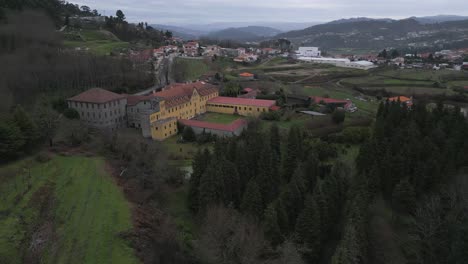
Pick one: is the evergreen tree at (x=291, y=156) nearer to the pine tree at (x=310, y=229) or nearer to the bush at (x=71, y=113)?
the pine tree at (x=310, y=229)

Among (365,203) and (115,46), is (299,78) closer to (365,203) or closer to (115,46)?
(115,46)

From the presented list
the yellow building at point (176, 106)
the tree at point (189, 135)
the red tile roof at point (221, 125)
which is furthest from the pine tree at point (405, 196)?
the yellow building at point (176, 106)

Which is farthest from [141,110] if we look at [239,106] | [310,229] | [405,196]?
[405,196]

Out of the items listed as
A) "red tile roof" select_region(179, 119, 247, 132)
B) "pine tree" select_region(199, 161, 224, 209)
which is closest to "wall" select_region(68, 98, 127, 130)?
"red tile roof" select_region(179, 119, 247, 132)

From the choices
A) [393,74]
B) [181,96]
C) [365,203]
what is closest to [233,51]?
[393,74]

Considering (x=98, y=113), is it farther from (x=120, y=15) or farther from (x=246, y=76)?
(x=120, y=15)

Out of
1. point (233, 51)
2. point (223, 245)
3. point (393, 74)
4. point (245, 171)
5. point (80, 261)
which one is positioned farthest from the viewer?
point (233, 51)
